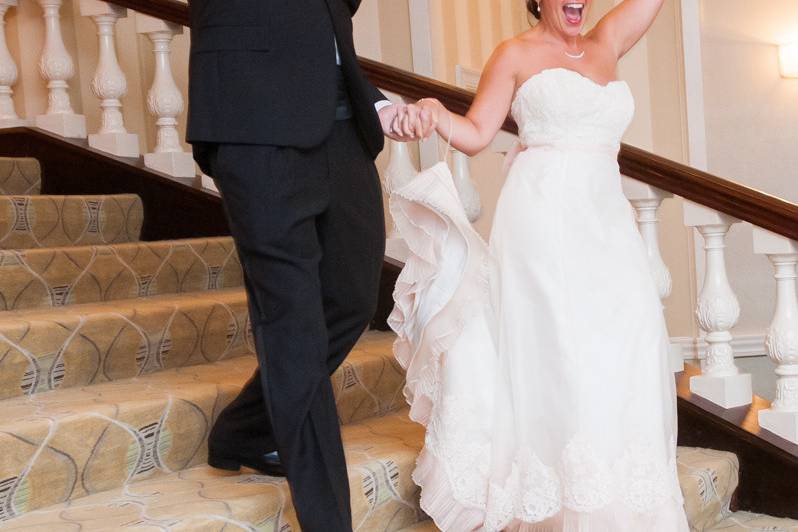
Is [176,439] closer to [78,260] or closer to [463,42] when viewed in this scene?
[78,260]

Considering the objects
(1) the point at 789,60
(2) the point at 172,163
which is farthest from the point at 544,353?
(1) the point at 789,60

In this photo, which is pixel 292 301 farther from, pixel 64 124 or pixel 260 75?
pixel 64 124

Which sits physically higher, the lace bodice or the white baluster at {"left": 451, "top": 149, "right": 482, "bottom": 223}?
the lace bodice

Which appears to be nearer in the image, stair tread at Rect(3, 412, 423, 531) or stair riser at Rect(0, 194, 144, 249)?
stair tread at Rect(3, 412, 423, 531)

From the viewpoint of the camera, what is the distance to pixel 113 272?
3102mm

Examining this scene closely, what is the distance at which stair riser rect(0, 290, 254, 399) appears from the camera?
96.6 inches

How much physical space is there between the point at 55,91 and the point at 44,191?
15.8 inches

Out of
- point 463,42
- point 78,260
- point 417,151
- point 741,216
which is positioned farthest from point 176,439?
point 463,42

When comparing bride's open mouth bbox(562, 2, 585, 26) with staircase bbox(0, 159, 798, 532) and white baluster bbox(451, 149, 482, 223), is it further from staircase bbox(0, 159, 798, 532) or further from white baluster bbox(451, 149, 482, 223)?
staircase bbox(0, 159, 798, 532)

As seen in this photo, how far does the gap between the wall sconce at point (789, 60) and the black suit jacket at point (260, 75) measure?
406 cm

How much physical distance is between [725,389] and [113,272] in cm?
187

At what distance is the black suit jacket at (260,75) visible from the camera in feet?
5.97

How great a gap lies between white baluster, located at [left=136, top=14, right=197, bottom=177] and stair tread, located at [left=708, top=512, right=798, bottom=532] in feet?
7.14

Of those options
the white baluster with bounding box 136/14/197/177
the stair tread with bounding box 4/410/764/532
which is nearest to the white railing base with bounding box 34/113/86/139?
the white baluster with bounding box 136/14/197/177
